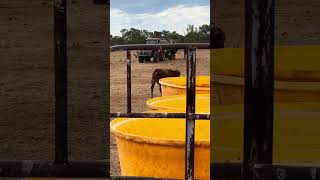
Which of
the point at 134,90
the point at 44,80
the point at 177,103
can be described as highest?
the point at 44,80

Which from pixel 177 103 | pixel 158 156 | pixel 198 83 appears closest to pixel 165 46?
pixel 158 156

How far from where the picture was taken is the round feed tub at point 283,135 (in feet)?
3.89

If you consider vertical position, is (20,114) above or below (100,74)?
below

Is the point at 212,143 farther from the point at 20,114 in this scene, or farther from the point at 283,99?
the point at 20,114

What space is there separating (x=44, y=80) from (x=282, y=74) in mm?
667

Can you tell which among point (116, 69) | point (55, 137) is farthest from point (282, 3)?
point (116, 69)

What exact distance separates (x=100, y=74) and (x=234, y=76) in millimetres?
382

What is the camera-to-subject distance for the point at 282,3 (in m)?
1.17

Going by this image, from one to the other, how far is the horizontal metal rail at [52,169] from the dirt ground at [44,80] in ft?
0.30

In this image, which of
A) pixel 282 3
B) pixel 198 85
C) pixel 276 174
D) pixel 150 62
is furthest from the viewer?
pixel 150 62

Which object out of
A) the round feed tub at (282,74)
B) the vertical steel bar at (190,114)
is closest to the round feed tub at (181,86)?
the vertical steel bar at (190,114)

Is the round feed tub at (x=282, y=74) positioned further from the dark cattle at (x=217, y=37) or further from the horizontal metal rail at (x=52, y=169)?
the horizontal metal rail at (x=52, y=169)

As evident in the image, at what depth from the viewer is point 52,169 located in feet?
3.89

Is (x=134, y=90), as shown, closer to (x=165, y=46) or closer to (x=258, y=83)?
(x=165, y=46)
